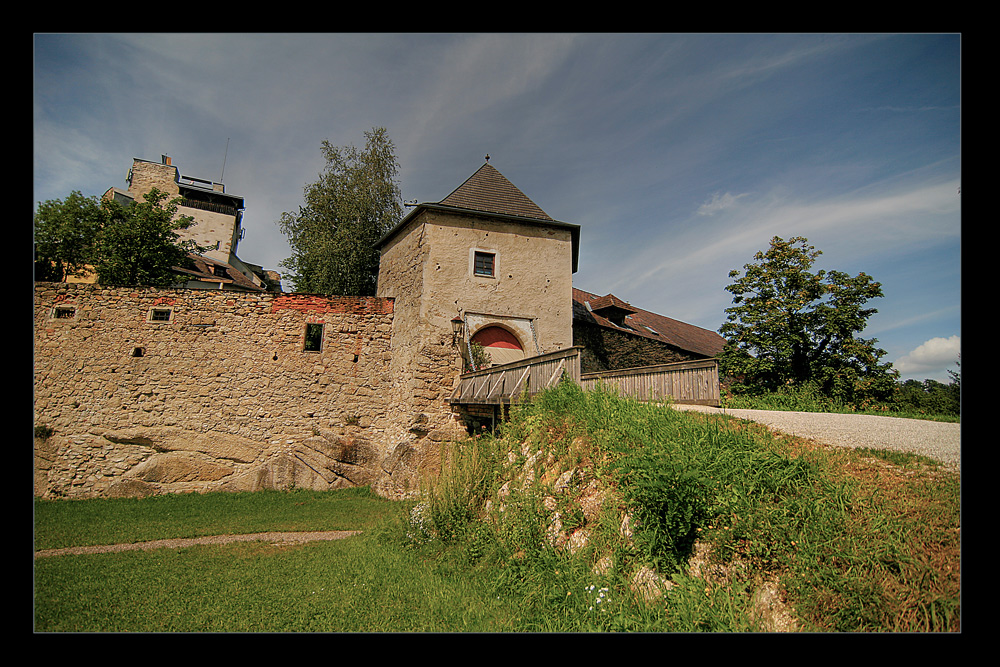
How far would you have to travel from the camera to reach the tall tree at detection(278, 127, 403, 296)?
57.3 ft

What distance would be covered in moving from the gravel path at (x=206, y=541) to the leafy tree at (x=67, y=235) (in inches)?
449

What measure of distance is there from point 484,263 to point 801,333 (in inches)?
377

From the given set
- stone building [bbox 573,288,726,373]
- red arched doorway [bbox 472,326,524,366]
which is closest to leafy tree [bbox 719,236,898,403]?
stone building [bbox 573,288,726,373]

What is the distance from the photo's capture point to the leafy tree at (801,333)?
1312 cm

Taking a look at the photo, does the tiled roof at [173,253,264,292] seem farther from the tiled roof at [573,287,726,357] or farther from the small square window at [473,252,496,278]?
the tiled roof at [573,287,726,357]

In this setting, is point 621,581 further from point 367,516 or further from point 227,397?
point 227,397

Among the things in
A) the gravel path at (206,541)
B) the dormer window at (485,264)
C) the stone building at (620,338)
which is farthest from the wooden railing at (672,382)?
the dormer window at (485,264)

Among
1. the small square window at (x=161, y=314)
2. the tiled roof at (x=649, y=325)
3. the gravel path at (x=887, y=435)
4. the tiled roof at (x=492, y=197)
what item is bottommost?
the gravel path at (x=887, y=435)

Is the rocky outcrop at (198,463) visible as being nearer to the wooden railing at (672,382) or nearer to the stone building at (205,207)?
the wooden railing at (672,382)

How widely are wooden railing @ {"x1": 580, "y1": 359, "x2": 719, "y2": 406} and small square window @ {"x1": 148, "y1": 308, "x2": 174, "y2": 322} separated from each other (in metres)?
12.4

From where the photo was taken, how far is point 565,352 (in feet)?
25.6
